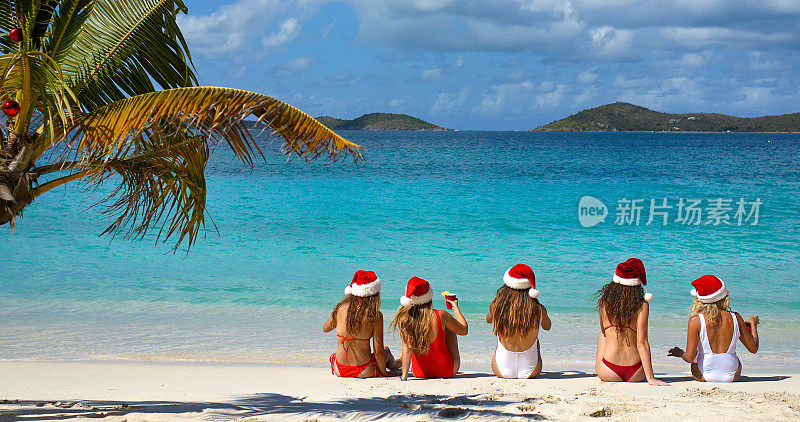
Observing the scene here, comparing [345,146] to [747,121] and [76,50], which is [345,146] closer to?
[76,50]

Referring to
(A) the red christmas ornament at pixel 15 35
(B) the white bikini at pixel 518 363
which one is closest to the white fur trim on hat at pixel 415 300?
(B) the white bikini at pixel 518 363

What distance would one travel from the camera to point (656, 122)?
387 ft

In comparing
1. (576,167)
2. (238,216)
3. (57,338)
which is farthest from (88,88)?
(576,167)

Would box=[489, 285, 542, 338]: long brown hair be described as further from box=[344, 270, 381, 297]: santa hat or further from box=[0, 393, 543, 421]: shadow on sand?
box=[344, 270, 381, 297]: santa hat

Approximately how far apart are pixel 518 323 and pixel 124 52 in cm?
360

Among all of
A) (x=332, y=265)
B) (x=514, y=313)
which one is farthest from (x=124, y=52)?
(x=332, y=265)

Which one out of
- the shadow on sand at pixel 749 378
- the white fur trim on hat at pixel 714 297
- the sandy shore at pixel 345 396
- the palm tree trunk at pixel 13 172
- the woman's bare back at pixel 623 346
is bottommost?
the shadow on sand at pixel 749 378

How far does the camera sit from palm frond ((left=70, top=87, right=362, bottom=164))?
10.9ft

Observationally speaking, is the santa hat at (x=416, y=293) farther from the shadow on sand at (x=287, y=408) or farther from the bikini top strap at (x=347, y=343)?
the shadow on sand at (x=287, y=408)

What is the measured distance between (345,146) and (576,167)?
113ft

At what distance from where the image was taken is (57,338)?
7086 millimetres

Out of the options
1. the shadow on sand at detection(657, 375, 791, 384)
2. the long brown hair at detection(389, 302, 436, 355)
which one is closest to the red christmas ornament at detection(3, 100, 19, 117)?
the long brown hair at detection(389, 302, 436, 355)

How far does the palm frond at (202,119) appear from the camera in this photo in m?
3.33

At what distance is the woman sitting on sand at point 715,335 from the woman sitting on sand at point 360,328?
2.51m
